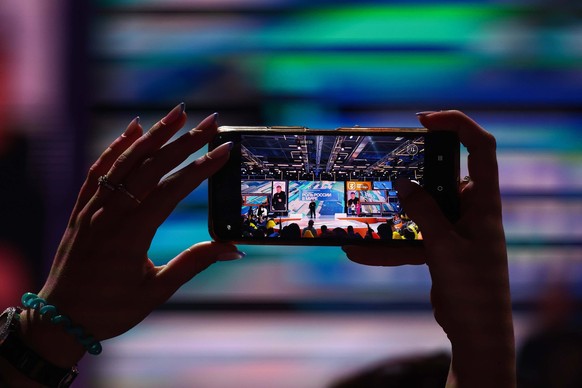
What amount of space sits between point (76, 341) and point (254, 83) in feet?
3.71

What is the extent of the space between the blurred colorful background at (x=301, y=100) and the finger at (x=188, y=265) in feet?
1.46

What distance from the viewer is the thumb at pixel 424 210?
3.87 feet

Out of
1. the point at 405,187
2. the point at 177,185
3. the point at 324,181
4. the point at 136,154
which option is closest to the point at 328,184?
the point at 324,181

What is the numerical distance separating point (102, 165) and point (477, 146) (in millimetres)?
1101

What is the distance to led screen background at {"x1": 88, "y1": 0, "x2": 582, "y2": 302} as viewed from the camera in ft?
5.63

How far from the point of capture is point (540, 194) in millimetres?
1762

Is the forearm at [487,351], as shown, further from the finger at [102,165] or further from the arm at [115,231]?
Result: the finger at [102,165]

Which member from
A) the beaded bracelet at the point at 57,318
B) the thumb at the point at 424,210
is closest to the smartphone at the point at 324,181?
the thumb at the point at 424,210

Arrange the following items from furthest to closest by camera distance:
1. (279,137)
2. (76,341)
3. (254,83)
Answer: (254,83) < (279,137) < (76,341)

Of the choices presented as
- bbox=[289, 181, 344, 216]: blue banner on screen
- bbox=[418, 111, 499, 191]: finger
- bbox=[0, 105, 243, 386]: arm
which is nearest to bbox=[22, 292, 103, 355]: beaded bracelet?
bbox=[0, 105, 243, 386]: arm

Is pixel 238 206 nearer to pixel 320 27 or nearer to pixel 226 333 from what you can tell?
pixel 226 333

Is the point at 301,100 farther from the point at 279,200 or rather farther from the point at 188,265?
the point at 188,265

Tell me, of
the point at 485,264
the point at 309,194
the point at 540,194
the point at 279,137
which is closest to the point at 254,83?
the point at 279,137

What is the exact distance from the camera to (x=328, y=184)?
1420 mm
